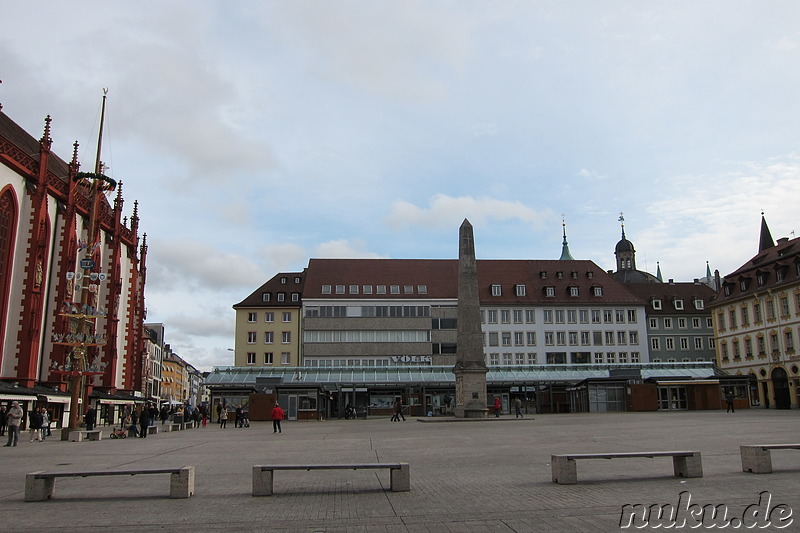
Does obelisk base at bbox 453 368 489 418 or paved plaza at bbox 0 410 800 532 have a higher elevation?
obelisk base at bbox 453 368 489 418

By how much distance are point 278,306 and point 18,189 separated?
38.4 m

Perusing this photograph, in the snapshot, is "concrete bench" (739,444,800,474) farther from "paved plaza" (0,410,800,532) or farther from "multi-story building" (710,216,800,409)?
"multi-story building" (710,216,800,409)

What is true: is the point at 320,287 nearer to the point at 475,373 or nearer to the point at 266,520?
the point at 475,373

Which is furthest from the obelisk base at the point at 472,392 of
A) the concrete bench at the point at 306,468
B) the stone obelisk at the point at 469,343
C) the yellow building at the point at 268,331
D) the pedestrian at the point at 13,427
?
the yellow building at the point at 268,331

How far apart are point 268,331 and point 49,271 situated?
1285 inches

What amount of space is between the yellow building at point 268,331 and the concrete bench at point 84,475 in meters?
66.7

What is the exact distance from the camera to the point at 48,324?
4778cm

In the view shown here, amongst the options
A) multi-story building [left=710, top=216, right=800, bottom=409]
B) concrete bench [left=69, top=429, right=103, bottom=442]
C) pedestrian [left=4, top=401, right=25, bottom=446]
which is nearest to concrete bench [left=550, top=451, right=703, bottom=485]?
pedestrian [left=4, top=401, right=25, bottom=446]

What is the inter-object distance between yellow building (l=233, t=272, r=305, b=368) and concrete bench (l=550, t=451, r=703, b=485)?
66981mm

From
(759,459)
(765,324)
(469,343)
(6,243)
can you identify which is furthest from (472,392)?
(765,324)

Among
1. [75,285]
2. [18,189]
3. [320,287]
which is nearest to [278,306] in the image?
[320,287]

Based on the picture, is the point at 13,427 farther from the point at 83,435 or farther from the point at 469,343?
the point at 469,343

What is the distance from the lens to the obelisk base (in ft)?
130

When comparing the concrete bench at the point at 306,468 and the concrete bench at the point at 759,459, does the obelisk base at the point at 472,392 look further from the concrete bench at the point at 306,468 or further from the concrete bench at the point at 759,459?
the concrete bench at the point at 306,468
